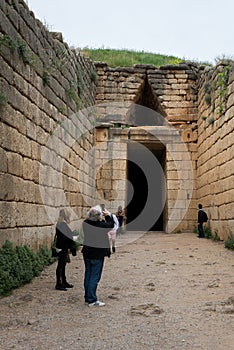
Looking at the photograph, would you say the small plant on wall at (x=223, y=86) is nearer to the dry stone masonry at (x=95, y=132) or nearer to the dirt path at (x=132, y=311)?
the dry stone masonry at (x=95, y=132)

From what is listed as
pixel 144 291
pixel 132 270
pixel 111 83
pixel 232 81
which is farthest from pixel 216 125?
pixel 144 291

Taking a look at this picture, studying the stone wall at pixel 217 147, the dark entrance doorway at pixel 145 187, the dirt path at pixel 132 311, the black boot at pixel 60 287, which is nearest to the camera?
the dirt path at pixel 132 311

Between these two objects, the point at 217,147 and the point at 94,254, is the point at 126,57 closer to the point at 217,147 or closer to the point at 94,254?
the point at 217,147

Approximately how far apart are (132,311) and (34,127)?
13.7 ft

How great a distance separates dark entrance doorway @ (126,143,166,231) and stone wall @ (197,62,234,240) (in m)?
2.36

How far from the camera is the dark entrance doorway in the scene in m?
17.8

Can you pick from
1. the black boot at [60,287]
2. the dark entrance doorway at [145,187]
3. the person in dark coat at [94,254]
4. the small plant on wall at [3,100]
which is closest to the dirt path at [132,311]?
the black boot at [60,287]

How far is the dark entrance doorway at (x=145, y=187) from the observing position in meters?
17.8

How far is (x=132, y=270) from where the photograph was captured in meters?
8.36

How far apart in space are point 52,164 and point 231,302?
5.09 meters

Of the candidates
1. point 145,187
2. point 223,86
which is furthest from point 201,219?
point 145,187

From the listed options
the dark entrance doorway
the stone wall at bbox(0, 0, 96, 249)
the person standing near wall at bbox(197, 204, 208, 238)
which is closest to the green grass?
the dark entrance doorway

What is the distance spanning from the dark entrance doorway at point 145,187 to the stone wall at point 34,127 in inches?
231

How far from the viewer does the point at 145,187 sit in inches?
901
